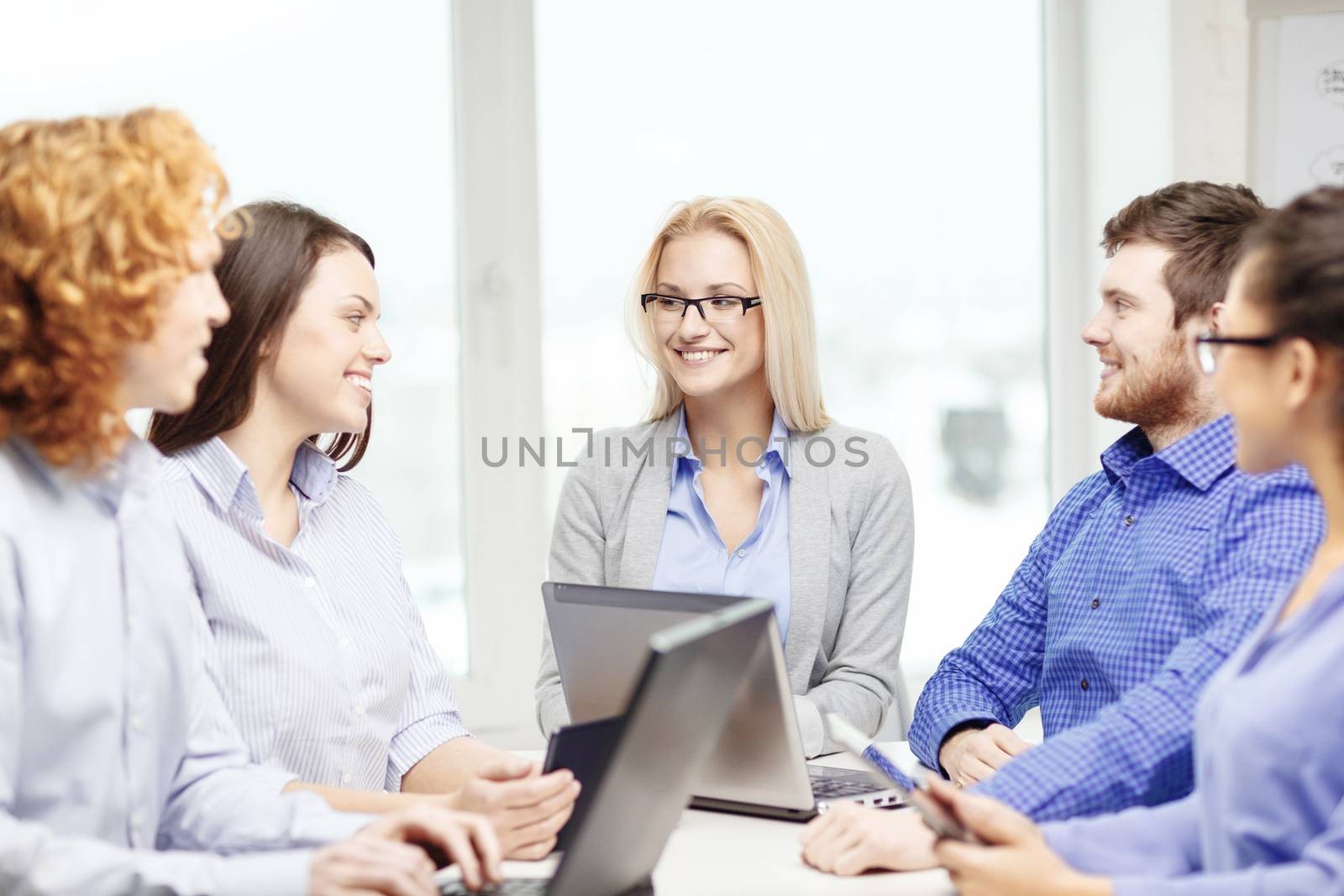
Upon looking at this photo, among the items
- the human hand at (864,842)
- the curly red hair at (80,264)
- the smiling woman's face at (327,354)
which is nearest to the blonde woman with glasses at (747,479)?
the smiling woman's face at (327,354)

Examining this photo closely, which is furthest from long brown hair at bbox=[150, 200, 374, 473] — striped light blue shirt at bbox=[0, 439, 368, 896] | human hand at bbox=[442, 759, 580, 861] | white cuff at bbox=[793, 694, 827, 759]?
white cuff at bbox=[793, 694, 827, 759]

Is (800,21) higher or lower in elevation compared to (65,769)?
higher

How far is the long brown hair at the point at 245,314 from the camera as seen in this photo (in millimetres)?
1779

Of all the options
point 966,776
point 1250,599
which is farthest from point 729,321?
point 1250,599

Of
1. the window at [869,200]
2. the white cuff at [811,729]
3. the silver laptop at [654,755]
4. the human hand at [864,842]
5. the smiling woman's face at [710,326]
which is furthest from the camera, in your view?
the window at [869,200]

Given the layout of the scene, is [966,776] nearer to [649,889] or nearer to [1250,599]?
[1250,599]

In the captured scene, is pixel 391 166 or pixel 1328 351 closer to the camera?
pixel 1328 351

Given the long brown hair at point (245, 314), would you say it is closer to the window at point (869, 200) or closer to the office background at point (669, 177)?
the office background at point (669, 177)

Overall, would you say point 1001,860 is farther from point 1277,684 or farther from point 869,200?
point 869,200

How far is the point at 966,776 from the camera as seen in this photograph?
1.85 m

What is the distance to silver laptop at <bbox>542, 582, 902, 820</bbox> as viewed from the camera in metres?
1.54

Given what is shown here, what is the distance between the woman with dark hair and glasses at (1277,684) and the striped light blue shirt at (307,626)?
877 mm

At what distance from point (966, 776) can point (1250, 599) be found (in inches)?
20.1

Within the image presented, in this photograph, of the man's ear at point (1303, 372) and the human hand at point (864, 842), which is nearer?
the man's ear at point (1303, 372)
